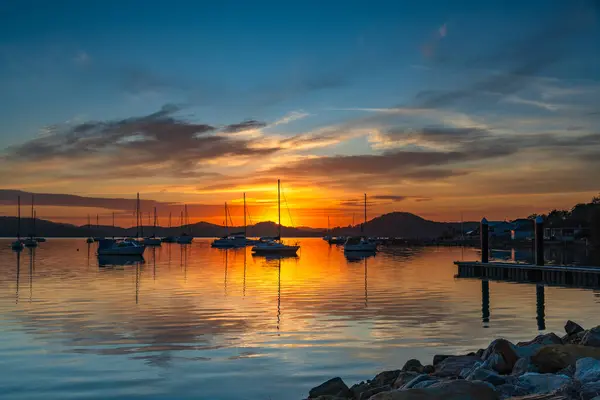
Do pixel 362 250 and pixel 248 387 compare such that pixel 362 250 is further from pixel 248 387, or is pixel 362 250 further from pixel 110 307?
pixel 248 387

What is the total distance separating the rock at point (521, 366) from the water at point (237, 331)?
4954 mm

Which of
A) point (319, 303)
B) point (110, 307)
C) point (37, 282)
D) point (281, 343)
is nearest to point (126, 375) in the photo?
point (281, 343)

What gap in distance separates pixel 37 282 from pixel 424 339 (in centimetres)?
3618

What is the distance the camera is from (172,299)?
3738 cm

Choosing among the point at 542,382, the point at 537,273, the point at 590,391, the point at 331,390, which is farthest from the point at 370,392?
the point at 537,273

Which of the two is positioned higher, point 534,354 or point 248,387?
point 534,354

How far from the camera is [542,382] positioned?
11938 millimetres

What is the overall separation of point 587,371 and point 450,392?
11.0 feet

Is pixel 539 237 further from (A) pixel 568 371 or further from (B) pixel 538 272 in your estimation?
(A) pixel 568 371

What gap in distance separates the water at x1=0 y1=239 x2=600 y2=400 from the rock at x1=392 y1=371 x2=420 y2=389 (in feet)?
9.10

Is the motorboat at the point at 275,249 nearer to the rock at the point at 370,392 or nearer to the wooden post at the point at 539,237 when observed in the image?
the wooden post at the point at 539,237

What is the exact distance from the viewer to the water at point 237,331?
17.0 meters

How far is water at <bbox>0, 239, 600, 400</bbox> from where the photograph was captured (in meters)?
17.0

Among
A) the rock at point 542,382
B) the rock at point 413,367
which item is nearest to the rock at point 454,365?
the rock at point 413,367
